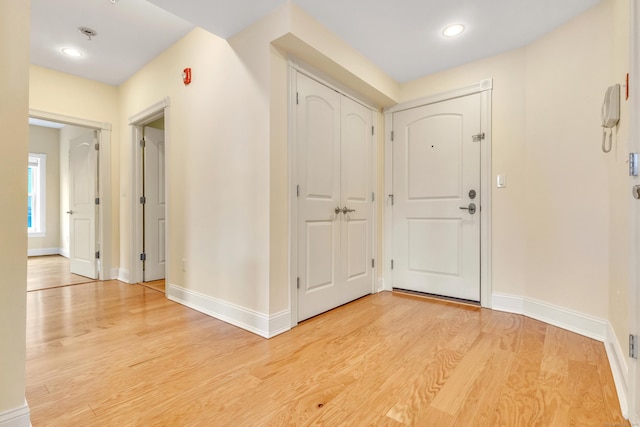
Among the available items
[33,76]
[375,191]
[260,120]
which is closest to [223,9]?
[260,120]

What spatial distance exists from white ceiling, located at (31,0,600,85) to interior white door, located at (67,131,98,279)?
1.13 metres

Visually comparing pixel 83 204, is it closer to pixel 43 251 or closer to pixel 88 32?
pixel 88 32

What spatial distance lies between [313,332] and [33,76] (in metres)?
4.20

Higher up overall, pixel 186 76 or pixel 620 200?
pixel 186 76

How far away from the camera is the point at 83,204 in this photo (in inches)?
165

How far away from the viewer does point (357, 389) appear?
1497 millimetres

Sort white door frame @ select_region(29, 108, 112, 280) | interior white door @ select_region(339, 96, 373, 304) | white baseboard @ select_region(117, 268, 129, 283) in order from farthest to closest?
white door frame @ select_region(29, 108, 112, 280)
white baseboard @ select_region(117, 268, 129, 283)
interior white door @ select_region(339, 96, 373, 304)

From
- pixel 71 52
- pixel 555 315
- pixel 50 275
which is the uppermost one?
pixel 71 52

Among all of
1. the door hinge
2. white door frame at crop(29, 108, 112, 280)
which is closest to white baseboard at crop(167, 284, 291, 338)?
white door frame at crop(29, 108, 112, 280)

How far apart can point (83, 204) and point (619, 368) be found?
553 centimetres

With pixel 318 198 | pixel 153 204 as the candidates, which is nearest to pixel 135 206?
pixel 153 204

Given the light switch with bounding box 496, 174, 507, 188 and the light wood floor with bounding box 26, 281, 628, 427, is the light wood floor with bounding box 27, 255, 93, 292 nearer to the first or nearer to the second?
the light wood floor with bounding box 26, 281, 628, 427

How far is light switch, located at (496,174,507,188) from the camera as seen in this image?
8.80 feet

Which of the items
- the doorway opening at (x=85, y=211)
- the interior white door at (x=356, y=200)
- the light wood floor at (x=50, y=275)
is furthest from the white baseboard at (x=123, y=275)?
the interior white door at (x=356, y=200)
